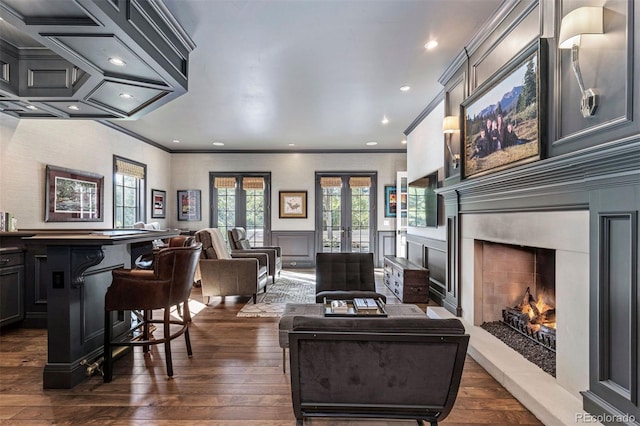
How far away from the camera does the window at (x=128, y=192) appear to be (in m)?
5.66

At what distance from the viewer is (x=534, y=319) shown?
270 centimetres

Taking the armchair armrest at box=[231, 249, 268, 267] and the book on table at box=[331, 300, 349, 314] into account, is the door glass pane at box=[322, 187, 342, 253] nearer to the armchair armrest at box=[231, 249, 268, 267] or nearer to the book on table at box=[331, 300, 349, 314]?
the armchair armrest at box=[231, 249, 268, 267]

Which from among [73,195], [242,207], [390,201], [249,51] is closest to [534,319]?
[249,51]

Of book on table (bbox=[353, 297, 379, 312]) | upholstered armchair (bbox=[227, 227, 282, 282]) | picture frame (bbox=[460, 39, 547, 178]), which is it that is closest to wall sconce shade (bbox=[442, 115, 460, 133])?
picture frame (bbox=[460, 39, 547, 178])

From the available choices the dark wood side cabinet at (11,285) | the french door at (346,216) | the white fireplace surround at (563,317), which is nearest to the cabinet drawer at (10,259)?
the dark wood side cabinet at (11,285)

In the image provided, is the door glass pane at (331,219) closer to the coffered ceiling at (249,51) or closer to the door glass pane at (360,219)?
the door glass pane at (360,219)

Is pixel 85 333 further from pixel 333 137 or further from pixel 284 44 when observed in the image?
pixel 333 137

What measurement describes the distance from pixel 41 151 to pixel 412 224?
559 centimetres

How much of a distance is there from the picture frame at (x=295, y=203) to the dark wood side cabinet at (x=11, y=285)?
4.86 m

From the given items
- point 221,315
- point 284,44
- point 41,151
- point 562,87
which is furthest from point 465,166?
point 41,151

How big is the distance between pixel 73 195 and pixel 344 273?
13.7ft

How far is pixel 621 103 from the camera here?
60.4 inches

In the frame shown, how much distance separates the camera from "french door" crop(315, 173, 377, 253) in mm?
7641

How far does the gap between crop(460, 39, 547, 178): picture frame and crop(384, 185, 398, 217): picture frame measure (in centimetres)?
426
